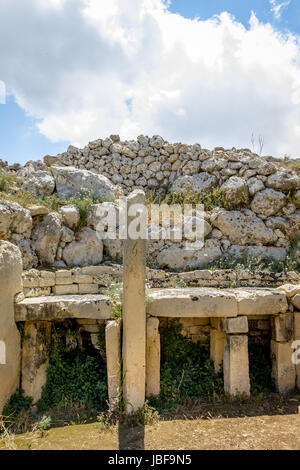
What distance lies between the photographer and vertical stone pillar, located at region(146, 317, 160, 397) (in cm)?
457

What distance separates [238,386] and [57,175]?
23.6ft

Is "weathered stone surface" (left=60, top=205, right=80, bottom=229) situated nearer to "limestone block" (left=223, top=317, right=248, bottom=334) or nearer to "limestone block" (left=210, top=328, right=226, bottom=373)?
"limestone block" (left=210, top=328, right=226, bottom=373)

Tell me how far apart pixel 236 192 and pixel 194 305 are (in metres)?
5.03

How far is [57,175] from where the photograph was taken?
9.01m

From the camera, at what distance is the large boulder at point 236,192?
345 inches

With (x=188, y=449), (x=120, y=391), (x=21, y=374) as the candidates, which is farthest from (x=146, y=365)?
(x=21, y=374)

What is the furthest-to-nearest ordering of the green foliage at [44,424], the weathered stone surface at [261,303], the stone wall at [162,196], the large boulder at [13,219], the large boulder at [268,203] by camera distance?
the large boulder at [268,203] → the stone wall at [162,196] → the large boulder at [13,219] → the weathered stone surface at [261,303] → the green foliage at [44,424]

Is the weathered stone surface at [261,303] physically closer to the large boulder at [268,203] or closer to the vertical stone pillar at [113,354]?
the vertical stone pillar at [113,354]

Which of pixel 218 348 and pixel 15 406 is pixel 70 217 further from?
pixel 218 348

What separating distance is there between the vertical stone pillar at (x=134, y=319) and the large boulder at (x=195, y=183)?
18.6 ft

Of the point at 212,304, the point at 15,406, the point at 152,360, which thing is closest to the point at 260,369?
the point at 212,304

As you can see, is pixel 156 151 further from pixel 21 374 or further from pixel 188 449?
pixel 188 449

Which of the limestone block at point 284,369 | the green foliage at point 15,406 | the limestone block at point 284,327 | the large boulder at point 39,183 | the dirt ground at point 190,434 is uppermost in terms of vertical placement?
the large boulder at point 39,183

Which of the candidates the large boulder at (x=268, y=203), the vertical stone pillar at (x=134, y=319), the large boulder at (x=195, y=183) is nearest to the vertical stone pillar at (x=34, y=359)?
the vertical stone pillar at (x=134, y=319)
